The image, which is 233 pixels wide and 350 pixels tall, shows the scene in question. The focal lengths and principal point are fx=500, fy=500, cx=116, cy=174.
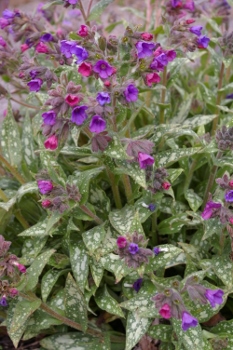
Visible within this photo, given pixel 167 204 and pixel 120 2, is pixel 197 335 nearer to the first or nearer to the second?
pixel 167 204

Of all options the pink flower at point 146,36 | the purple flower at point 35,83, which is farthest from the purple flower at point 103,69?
the purple flower at point 35,83

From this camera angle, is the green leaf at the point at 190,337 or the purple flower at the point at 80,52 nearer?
the purple flower at the point at 80,52

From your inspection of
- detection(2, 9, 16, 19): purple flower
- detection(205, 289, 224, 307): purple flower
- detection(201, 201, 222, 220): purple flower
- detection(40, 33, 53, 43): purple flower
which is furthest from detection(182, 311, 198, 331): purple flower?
detection(2, 9, 16, 19): purple flower

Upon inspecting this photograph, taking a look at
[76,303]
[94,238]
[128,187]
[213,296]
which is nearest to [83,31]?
[128,187]

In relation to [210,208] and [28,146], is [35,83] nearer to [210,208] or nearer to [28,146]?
[28,146]

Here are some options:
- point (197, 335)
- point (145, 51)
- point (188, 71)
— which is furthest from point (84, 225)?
point (188, 71)

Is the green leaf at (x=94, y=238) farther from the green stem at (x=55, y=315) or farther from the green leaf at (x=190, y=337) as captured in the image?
the green leaf at (x=190, y=337)
